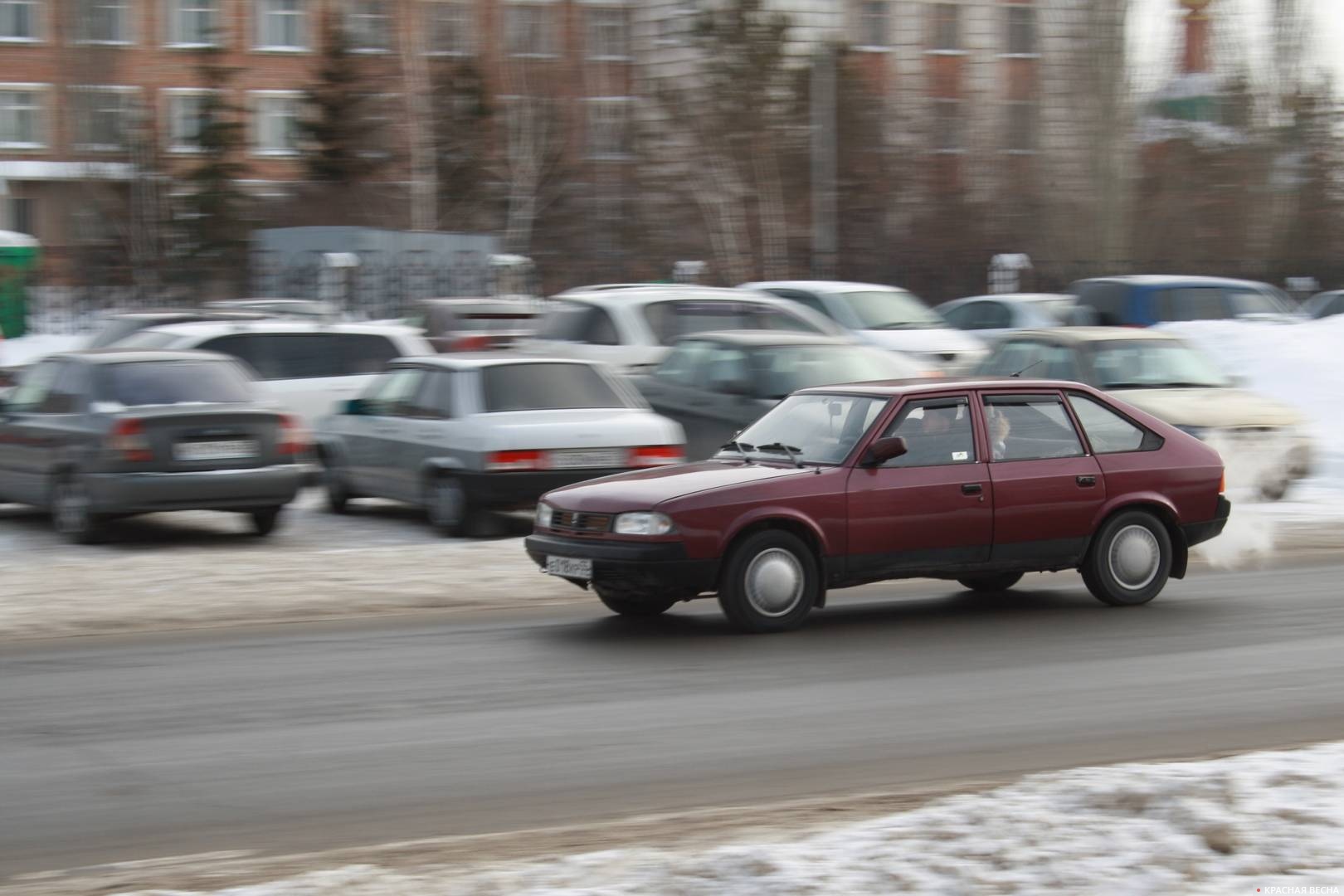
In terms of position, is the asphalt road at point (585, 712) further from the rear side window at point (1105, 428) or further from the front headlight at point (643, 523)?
the rear side window at point (1105, 428)

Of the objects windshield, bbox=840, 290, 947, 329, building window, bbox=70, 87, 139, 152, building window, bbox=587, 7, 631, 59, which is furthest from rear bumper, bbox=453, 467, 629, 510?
building window, bbox=587, 7, 631, 59

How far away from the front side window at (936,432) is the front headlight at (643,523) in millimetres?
1420

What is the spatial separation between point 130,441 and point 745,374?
5875 mm

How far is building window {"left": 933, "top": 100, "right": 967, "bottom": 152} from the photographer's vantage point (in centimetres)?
5472

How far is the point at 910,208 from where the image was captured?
5134 cm

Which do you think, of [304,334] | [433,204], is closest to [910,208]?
[433,204]

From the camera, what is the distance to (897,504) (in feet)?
34.0

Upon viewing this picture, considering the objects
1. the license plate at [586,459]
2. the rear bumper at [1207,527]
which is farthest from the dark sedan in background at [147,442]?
the rear bumper at [1207,527]

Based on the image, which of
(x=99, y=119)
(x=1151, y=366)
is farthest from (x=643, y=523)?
(x=99, y=119)

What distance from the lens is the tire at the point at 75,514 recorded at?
14.2 metres

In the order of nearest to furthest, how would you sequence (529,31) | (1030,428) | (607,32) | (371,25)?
(1030,428) < (529,31) < (371,25) < (607,32)

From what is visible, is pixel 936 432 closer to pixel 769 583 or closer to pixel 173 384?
pixel 769 583

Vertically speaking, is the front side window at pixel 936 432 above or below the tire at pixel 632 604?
above

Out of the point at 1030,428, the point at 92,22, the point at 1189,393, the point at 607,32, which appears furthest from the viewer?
the point at 607,32
